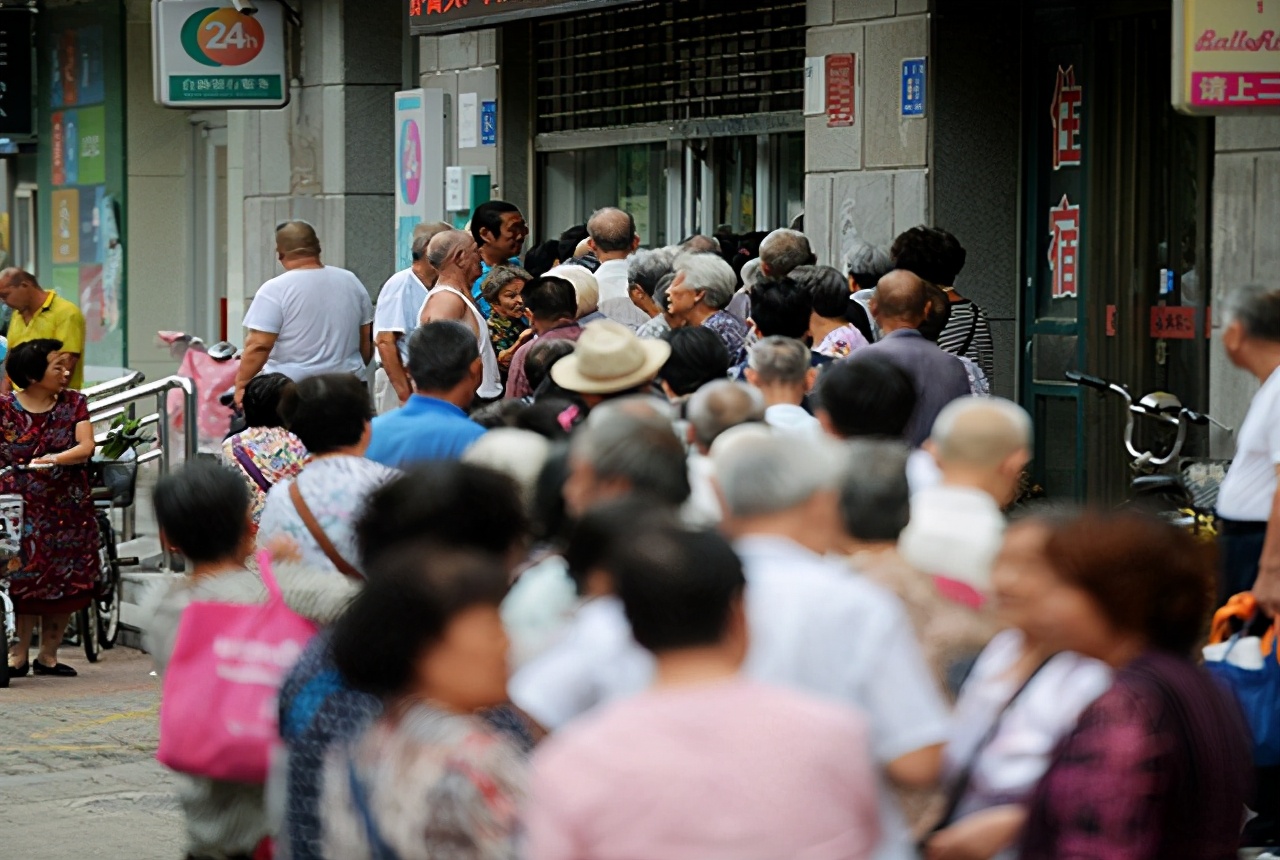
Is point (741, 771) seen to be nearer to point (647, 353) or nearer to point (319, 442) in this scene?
point (319, 442)

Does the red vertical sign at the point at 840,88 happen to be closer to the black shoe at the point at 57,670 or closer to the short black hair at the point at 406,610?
the black shoe at the point at 57,670

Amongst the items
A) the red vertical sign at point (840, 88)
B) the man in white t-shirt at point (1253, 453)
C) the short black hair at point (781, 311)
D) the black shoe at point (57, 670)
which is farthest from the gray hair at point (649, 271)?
the black shoe at point (57, 670)

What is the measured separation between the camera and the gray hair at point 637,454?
4738mm

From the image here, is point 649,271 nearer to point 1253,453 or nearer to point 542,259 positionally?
point 542,259

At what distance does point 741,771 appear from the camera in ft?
→ 9.83

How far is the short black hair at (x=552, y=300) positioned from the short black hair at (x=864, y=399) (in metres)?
3.28

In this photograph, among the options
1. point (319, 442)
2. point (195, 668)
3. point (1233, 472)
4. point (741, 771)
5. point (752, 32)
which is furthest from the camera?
point (752, 32)

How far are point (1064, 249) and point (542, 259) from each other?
287 cm

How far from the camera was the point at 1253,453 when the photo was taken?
6.82 meters

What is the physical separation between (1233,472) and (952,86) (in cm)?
529

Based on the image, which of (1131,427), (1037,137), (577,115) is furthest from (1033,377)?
(577,115)

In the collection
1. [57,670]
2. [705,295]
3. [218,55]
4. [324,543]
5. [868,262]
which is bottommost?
[57,670]

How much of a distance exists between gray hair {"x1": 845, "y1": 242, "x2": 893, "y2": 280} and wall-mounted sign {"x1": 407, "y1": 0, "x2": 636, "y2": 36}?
9.37 ft

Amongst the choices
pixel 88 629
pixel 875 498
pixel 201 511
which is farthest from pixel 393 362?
pixel 875 498
